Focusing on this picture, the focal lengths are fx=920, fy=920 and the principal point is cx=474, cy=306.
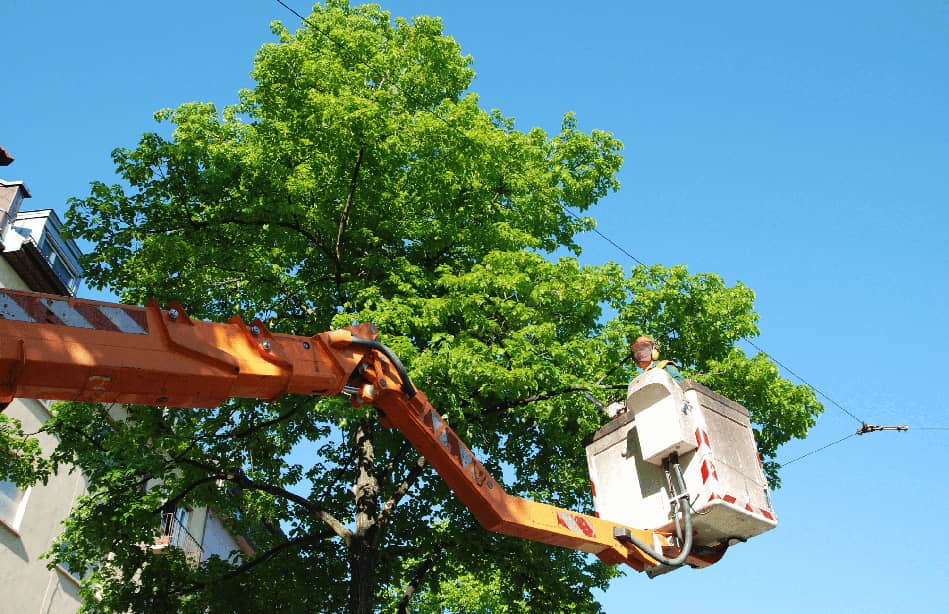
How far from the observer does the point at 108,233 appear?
13109mm

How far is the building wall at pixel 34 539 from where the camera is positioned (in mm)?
16578

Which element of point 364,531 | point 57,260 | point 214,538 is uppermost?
point 57,260

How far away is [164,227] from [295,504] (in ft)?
14.7

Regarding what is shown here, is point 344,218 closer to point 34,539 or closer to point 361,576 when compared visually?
point 361,576

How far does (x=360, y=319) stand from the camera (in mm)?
11539

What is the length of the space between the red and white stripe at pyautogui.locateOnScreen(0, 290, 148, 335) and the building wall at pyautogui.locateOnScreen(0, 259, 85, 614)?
490 inches

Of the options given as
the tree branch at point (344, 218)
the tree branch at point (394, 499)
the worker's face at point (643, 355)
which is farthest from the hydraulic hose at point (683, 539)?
the tree branch at point (344, 218)

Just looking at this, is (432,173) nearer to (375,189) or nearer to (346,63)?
(375,189)

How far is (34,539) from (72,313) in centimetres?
1354

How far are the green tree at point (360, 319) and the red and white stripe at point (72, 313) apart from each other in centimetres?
494

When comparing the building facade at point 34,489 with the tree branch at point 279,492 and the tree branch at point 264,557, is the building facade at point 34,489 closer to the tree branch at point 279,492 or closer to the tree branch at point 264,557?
the tree branch at point 264,557

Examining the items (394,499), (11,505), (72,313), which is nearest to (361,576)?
(394,499)

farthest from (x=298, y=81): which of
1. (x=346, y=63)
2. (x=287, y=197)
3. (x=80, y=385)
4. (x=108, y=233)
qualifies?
(x=80, y=385)

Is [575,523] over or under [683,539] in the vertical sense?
over
